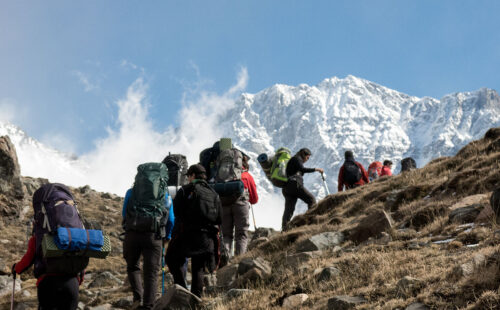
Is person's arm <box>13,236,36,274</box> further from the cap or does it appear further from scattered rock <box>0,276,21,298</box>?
scattered rock <box>0,276,21,298</box>

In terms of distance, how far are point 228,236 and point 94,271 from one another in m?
6.43

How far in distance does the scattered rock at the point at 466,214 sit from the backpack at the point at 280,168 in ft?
17.8

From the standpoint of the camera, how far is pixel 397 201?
11.2 metres

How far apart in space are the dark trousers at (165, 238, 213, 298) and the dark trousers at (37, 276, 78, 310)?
6.20 ft

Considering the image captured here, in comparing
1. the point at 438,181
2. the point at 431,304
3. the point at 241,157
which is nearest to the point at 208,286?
the point at 241,157

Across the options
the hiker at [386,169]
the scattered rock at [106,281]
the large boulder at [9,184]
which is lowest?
the scattered rock at [106,281]

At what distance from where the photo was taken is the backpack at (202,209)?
24.3ft

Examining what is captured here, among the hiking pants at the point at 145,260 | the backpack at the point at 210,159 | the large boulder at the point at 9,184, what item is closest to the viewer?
the hiking pants at the point at 145,260

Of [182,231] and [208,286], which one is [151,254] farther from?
[208,286]

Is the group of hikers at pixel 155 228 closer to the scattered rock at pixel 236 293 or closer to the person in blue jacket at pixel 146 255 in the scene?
the person in blue jacket at pixel 146 255

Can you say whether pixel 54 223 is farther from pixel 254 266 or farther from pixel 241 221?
pixel 241 221

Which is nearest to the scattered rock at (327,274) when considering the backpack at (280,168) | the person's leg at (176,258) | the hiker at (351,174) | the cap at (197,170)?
the person's leg at (176,258)

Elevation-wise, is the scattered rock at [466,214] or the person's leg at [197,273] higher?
the scattered rock at [466,214]

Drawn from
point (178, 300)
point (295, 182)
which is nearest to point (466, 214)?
point (178, 300)
